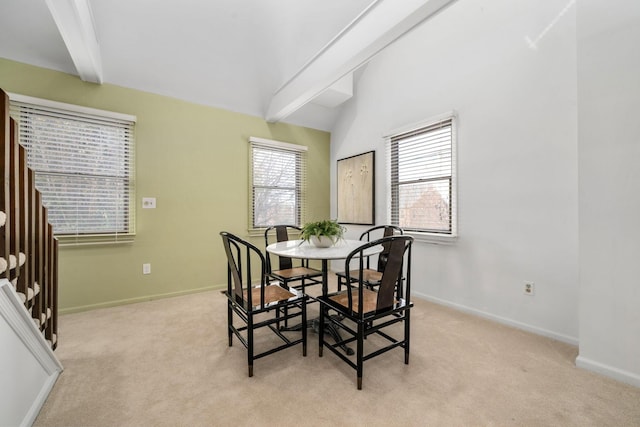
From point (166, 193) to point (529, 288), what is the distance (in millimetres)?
3964

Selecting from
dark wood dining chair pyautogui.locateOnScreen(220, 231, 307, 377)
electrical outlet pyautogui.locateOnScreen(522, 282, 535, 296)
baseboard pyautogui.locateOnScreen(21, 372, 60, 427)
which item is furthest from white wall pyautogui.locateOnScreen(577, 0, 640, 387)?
baseboard pyautogui.locateOnScreen(21, 372, 60, 427)

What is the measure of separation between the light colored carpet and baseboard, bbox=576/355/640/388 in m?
0.05

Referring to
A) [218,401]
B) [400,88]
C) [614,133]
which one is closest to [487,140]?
[614,133]

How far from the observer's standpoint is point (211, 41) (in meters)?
2.89

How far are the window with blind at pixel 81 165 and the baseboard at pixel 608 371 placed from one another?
4216mm

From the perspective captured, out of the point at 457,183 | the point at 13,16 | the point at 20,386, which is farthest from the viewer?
the point at 457,183

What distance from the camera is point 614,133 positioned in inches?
65.1

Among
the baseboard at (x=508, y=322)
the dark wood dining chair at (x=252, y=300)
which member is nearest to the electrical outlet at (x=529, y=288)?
the baseboard at (x=508, y=322)

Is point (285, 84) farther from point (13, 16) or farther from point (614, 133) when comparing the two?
point (614, 133)

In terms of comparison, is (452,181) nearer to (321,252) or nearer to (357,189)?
(357,189)

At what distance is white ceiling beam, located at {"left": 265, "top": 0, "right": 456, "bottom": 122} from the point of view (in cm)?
184

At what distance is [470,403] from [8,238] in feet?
8.40

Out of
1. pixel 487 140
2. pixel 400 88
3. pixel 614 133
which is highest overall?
pixel 400 88

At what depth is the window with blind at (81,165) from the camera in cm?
256
